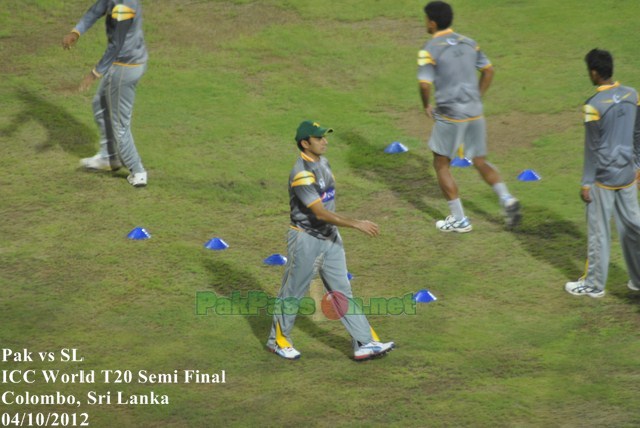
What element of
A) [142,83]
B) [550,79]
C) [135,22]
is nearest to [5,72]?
[142,83]

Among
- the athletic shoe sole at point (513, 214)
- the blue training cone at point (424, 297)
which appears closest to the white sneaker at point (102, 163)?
the blue training cone at point (424, 297)

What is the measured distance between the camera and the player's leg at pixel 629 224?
11.1 meters

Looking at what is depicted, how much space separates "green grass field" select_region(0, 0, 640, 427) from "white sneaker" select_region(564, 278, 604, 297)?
13 cm

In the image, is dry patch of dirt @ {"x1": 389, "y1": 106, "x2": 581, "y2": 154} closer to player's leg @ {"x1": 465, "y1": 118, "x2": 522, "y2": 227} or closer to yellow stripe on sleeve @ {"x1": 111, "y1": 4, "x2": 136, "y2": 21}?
player's leg @ {"x1": 465, "y1": 118, "x2": 522, "y2": 227}

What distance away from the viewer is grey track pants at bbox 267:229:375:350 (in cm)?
1005

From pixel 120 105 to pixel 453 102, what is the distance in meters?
4.06

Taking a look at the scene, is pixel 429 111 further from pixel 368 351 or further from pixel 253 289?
pixel 368 351

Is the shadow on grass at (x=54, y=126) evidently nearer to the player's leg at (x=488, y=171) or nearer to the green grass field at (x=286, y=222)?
the green grass field at (x=286, y=222)

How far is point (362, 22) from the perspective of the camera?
19203 mm

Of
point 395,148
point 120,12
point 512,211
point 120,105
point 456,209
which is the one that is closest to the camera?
point 512,211

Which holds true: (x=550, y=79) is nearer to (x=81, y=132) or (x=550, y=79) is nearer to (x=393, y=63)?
(x=393, y=63)

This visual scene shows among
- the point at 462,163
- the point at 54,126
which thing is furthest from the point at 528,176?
the point at 54,126

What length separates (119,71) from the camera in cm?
1377

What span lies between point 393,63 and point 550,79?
2.46m
